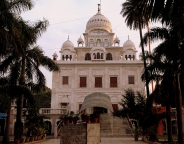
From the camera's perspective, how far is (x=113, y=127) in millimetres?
21297

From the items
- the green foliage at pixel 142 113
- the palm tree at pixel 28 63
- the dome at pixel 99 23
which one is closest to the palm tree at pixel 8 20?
the palm tree at pixel 28 63

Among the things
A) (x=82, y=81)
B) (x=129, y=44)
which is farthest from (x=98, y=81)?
(x=129, y=44)

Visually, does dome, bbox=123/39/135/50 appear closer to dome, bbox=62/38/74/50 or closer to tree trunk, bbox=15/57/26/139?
dome, bbox=62/38/74/50

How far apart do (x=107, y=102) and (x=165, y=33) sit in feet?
39.8

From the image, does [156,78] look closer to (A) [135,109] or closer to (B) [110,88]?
(A) [135,109]

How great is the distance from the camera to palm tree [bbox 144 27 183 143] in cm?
1312

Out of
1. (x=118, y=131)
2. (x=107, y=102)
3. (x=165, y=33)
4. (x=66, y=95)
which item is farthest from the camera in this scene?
(x=66, y=95)

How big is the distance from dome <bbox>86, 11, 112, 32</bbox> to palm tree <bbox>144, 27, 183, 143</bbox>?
25630mm

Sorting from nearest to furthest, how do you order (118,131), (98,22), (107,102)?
1. (118,131)
2. (107,102)
3. (98,22)

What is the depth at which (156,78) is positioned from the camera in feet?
51.4

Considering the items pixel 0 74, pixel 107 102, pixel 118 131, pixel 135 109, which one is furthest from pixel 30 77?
pixel 107 102

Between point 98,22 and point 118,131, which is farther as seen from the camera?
point 98,22

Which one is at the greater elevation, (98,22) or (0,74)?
(98,22)

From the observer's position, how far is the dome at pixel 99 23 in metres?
40.0
